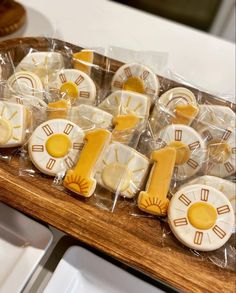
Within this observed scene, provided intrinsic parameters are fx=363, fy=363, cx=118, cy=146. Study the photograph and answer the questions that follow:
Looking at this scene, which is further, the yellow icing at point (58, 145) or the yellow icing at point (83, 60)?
the yellow icing at point (83, 60)

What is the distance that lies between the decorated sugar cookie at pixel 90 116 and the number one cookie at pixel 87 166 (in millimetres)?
52

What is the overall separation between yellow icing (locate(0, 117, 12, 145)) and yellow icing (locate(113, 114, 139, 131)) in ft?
0.54

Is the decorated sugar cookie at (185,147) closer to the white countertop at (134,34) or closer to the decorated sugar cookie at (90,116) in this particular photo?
the decorated sugar cookie at (90,116)

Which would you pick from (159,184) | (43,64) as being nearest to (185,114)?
(159,184)

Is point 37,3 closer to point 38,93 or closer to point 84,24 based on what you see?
point 84,24

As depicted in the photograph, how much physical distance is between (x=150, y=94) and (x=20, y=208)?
0.98ft

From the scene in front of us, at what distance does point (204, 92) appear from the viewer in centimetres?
66

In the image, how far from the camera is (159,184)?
525 mm

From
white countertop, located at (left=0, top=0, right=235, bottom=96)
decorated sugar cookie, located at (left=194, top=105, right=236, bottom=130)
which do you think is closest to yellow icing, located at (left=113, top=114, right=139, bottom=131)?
decorated sugar cookie, located at (left=194, top=105, right=236, bottom=130)

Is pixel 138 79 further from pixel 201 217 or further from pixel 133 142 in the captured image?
pixel 201 217

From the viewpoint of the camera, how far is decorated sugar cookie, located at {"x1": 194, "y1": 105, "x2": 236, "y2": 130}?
2.03 ft

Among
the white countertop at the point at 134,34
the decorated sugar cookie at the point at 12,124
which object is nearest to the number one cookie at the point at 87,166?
the decorated sugar cookie at the point at 12,124

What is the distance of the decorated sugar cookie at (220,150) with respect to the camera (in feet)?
1.91

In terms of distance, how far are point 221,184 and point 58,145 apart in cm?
25
